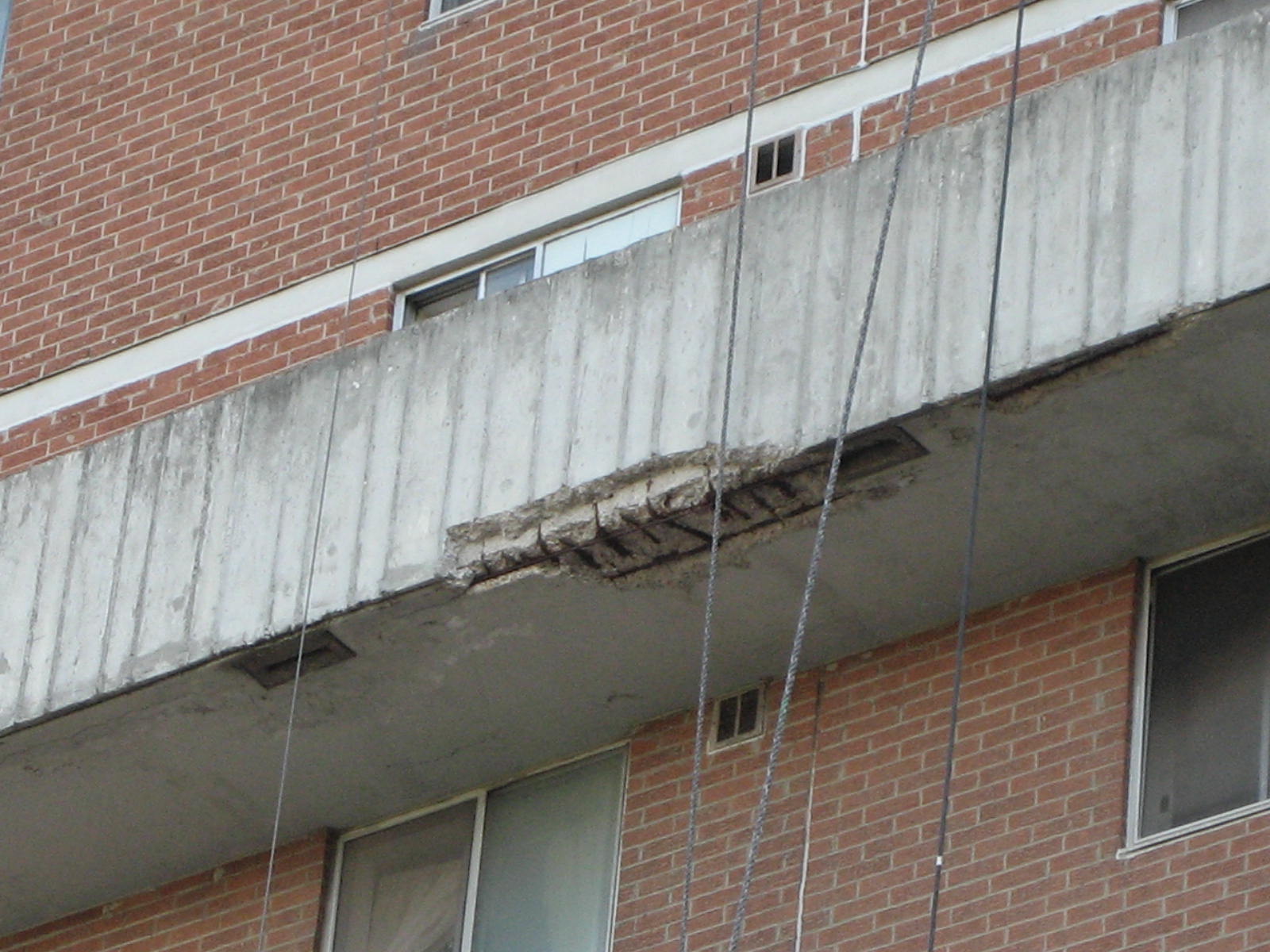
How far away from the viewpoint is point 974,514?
605 inches

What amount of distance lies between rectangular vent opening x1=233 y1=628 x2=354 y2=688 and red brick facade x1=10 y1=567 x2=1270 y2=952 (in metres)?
1.50

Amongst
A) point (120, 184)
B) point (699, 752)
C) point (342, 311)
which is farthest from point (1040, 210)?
point (120, 184)

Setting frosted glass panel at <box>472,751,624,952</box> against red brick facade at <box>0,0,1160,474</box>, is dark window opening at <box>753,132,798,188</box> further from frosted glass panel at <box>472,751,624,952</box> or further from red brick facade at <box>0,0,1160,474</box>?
frosted glass panel at <box>472,751,624,952</box>

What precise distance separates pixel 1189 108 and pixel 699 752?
12.0ft

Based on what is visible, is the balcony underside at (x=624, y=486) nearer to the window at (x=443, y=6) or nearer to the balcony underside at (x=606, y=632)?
the balcony underside at (x=606, y=632)

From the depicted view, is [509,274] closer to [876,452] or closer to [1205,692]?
[876,452]

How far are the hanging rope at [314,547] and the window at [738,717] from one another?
192cm

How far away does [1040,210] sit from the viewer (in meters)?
15.5

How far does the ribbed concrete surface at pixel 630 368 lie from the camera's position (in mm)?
15250

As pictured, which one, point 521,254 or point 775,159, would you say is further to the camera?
point 521,254

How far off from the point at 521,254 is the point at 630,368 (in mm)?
2434

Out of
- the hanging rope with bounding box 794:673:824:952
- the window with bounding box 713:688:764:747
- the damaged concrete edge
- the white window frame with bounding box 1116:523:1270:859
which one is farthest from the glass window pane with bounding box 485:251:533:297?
the white window frame with bounding box 1116:523:1270:859

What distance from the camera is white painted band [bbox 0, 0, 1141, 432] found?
17484mm

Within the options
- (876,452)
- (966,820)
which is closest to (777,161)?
(876,452)
